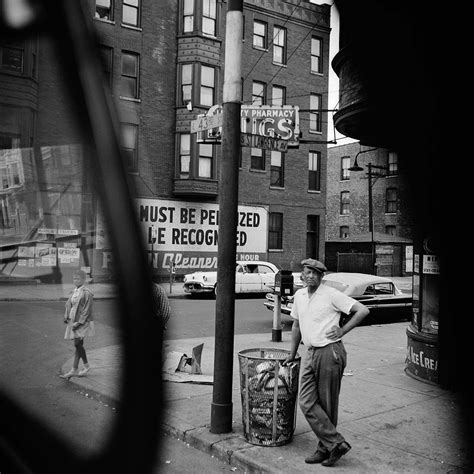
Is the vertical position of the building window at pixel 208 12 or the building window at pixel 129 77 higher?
the building window at pixel 208 12

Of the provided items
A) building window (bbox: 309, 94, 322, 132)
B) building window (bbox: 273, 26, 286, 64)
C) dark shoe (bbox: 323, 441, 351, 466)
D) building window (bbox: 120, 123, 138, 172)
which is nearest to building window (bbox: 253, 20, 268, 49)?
building window (bbox: 273, 26, 286, 64)

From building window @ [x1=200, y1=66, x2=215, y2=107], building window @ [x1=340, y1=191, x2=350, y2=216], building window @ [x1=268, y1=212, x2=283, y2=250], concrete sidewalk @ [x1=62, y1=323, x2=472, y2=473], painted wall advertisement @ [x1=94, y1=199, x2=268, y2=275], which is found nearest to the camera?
painted wall advertisement @ [x1=94, y1=199, x2=268, y2=275]

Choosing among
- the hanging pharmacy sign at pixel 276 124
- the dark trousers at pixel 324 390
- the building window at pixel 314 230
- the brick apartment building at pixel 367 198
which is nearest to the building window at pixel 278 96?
the hanging pharmacy sign at pixel 276 124

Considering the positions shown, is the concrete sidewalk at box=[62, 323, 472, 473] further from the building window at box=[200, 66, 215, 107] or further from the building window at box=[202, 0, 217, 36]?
the building window at box=[202, 0, 217, 36]

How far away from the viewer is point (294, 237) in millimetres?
23984

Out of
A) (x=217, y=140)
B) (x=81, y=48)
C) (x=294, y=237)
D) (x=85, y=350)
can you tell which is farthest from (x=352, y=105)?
(x=294, y=237)

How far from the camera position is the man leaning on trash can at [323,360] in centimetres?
406

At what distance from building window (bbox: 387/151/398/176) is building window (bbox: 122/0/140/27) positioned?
338mm

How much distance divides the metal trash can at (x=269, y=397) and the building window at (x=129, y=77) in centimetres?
395

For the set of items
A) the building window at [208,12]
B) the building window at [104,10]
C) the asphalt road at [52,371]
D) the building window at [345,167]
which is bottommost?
the asphalt road at [52,371]

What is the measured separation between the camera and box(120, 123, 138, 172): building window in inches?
23.2

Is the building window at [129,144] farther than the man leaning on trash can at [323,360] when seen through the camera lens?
No

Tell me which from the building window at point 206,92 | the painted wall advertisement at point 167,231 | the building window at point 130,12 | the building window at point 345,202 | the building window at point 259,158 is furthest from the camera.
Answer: the building window at point 206,92

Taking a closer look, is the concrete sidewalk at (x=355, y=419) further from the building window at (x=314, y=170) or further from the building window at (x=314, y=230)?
the building window at (x=314, y=230)
